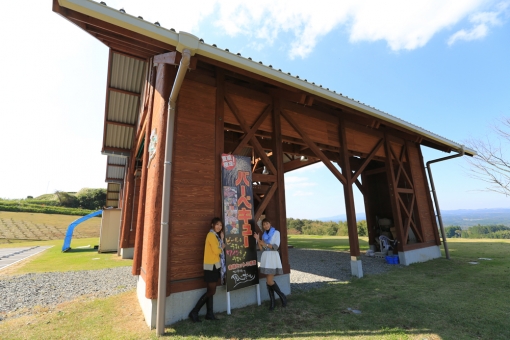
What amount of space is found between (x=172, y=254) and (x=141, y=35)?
349 centimetres

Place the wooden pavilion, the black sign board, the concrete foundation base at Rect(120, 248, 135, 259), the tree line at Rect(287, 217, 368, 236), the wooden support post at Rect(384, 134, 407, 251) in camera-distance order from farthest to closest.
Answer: the tree line at Rect(287, 217, 368, 236)
the concrete foundation base at Rect(120, 248, 135, 259)
the wooden support post at Rect(384, 134, 407, 251)
the black sign board
the wooden pavilion

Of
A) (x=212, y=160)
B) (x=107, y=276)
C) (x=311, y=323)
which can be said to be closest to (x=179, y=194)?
(x=212, y=160)

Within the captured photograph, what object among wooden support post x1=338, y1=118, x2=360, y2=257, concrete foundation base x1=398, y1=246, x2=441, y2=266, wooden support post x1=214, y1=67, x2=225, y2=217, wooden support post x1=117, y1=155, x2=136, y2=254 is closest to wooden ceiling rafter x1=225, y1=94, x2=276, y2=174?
wooden support post x1=214, y1=67, x2=225, y2=217

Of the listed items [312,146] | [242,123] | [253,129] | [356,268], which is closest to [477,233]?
[356,268]

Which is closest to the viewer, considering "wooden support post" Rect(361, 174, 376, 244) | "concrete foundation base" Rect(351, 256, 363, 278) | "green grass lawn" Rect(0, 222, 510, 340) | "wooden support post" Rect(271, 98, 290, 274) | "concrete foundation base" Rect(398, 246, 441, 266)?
"green grass lawn" Rect(0, 222, 510, 340)

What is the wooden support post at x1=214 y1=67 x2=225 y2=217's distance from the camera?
15.1ft

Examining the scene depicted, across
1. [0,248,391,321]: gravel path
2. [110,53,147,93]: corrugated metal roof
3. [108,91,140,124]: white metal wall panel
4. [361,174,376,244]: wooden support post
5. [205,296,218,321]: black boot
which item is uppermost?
[110,53,147,93]: corrugated metal roof

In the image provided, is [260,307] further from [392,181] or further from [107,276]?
[392,181]

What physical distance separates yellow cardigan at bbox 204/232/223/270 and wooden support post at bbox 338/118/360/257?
4.50 metres

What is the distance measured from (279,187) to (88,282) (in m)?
6.30

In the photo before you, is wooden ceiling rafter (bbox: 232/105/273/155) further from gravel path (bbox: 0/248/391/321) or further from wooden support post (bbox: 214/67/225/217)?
gravel path (bbox: 0/248/391/321)

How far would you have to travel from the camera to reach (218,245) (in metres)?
4.12

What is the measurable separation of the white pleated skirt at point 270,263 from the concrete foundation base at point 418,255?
6425mm

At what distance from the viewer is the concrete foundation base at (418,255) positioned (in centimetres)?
846
